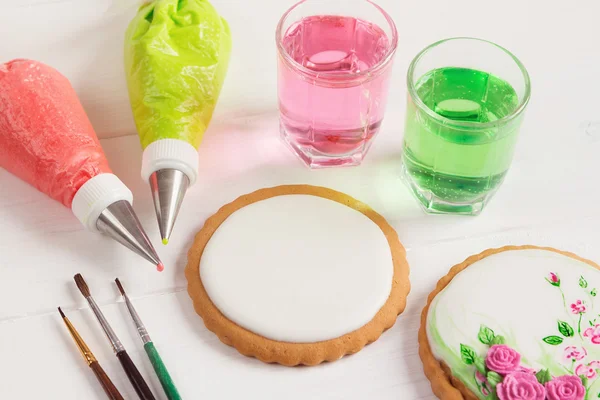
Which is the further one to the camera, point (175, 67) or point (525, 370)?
point (175, 67)

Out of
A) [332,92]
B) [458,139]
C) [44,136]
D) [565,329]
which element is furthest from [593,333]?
[44,136]

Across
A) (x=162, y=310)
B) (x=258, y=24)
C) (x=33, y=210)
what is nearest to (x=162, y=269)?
(x=162, y=310)

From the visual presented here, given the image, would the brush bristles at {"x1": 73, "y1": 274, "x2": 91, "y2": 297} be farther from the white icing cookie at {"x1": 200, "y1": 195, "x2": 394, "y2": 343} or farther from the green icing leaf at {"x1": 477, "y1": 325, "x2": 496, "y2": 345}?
the green icing leaf at {"x1": 477, "y1": 325, "x2": 496, "y2": 345}

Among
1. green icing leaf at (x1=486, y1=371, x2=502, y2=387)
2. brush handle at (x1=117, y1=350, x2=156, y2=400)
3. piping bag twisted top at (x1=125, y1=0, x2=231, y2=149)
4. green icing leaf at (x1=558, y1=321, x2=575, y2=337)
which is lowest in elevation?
brush handle at (x1=117, y1=350, x2=156, y2=400)

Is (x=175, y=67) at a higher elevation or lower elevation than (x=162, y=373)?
higher

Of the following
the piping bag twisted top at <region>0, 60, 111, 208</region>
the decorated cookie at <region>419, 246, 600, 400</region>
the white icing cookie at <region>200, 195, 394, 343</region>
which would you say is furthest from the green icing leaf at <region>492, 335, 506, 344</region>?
the piping bag twisted top at <region>0, 60, 111, 208</region>

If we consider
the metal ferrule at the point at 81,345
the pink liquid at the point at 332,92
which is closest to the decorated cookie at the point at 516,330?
the pink liquid at the point at 332,92

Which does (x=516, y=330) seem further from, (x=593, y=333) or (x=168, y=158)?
(x=168, y=158)
